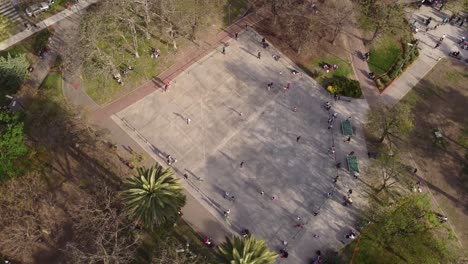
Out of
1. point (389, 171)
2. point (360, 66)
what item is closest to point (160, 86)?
point (360, 66)

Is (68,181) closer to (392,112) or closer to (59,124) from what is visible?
(59,124)

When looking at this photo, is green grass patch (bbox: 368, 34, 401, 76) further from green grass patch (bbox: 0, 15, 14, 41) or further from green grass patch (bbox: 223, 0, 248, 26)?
green grass patch (bbox: 0, 15, 14, 41)

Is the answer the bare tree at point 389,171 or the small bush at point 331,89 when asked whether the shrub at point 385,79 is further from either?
the bare tree at point 389,171

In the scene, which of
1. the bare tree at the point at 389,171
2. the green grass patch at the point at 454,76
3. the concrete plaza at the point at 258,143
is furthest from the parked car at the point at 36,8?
the green grass patch at the point at 454,76

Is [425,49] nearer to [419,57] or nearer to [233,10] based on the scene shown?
[419,57]

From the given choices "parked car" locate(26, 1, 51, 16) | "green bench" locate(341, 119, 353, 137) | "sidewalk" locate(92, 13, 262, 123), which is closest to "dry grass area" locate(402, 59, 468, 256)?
"green bench" locate(341, 119, 353, 137)
